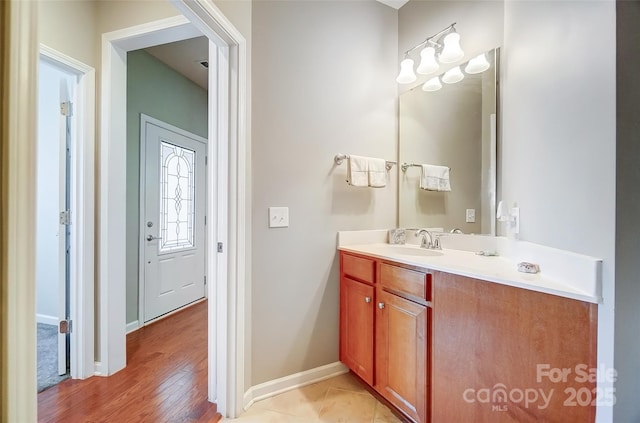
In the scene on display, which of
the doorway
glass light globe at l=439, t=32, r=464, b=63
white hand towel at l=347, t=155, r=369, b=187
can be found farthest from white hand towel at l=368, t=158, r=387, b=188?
the doorway

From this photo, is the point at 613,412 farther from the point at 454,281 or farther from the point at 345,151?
the point at 345,151

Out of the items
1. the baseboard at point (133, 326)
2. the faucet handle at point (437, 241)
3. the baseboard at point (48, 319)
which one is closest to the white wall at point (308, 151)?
the faucet handle at point (437, 241)

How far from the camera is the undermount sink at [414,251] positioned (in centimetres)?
178

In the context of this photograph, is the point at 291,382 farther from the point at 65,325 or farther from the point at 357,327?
the point at 65,325

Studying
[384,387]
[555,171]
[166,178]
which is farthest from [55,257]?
[555,171]

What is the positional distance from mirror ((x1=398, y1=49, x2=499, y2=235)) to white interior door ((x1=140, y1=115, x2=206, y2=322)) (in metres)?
2.45

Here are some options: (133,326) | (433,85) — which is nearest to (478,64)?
(433,85)

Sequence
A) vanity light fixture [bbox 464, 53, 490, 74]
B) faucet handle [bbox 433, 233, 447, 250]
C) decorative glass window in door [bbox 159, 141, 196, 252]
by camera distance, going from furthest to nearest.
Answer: decorative glass window in door [bbox 159, 141, 196, 252] < faucet handle [bbox 433, 233, 447, 250] < vanity light fixture [bbox 464, 53, 490, 74]

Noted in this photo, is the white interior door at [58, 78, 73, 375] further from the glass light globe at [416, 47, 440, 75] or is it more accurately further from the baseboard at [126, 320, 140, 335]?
the glass light globe at [416, 47, 440, 75]

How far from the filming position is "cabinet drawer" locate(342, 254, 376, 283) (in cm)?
167

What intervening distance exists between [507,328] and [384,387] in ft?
2.82

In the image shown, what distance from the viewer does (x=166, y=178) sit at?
3.06 m

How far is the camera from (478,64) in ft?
5.50

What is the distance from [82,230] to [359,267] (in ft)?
6.09
